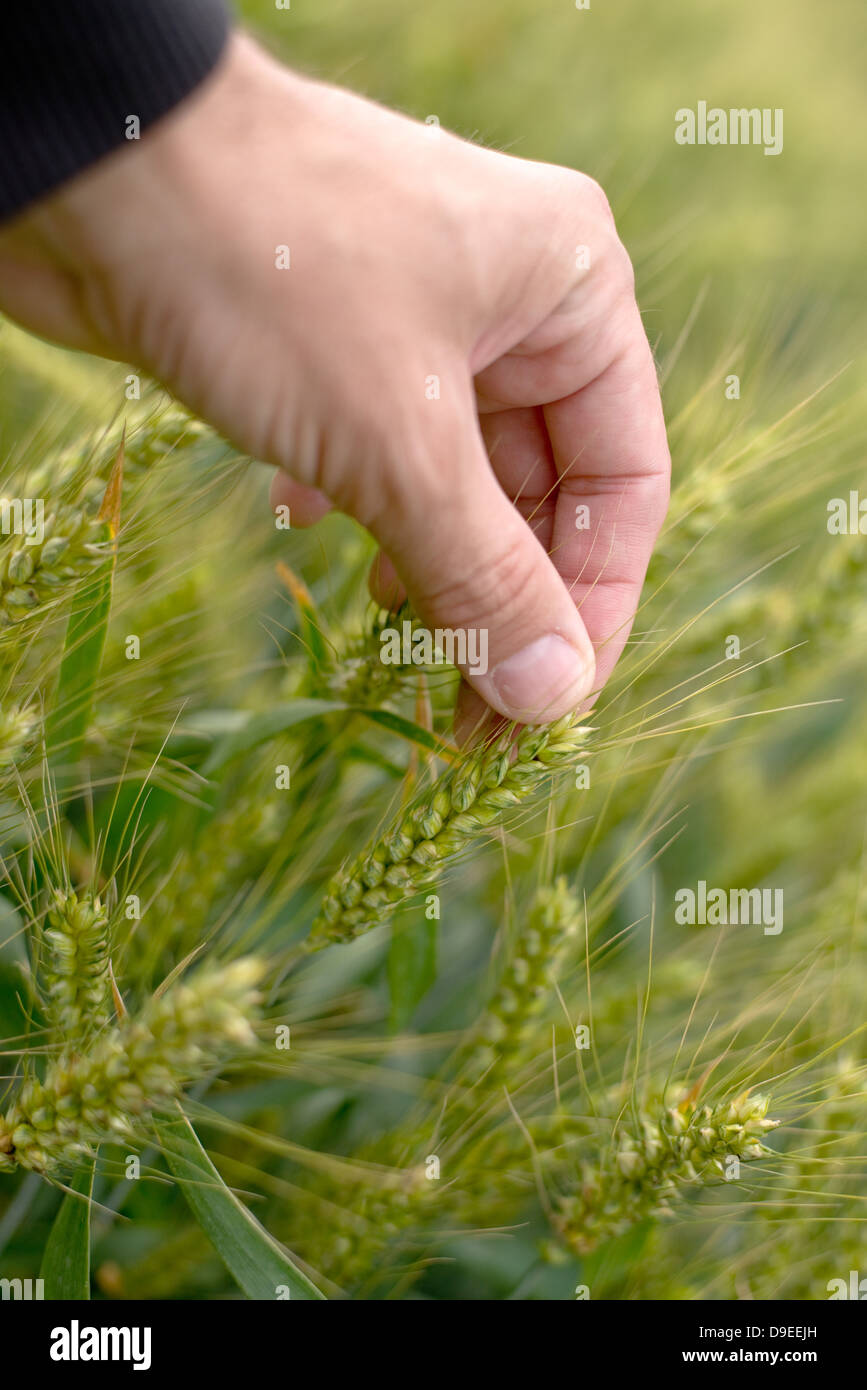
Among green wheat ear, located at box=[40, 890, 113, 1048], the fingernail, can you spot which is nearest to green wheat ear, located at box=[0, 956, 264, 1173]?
green wheat ear, located at box=[40, 890, 113, 1048]

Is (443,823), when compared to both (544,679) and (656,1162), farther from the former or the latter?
(656,1162)

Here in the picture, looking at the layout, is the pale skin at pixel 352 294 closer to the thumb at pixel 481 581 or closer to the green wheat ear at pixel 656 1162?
the thumb at pixel 481 581

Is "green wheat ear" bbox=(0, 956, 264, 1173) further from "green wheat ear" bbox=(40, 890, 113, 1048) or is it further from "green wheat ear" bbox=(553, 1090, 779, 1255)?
"green wheat ear" bbox=(553, 1090, 779, 1255)

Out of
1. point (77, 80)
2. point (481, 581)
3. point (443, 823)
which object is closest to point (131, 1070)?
point (443, 823)

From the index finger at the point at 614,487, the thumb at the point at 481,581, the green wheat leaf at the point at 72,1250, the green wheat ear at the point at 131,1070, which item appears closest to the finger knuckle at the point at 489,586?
the thumb at the point at 481,581

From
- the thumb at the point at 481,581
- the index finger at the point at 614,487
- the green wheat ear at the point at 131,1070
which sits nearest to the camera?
the green wheat ear at the point at 131,1070

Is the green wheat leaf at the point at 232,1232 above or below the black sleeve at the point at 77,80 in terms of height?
below
